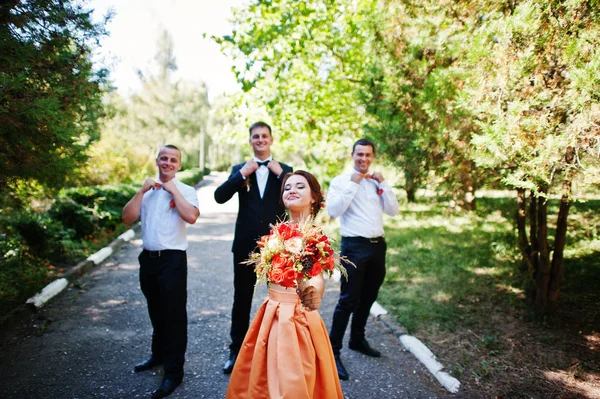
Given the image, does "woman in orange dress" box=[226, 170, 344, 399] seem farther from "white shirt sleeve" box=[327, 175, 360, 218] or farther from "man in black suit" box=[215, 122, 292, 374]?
"white shirt sleeve" box=[327, 175, 360, 218]

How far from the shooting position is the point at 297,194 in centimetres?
292

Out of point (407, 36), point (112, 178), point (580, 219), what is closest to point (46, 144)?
point (407, 36)

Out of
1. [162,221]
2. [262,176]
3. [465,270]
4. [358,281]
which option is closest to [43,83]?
[162,221]

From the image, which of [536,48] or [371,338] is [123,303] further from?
[536,48]

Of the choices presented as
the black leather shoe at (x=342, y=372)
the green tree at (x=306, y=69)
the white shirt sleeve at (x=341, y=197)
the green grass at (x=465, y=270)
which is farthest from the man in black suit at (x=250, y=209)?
the green tree at (x=306, y=69)

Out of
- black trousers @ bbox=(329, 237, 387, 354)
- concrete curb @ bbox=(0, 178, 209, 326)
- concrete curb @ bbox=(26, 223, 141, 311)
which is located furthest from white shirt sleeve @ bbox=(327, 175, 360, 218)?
concrete curb @ bbox=(26, 223, 141, 311)

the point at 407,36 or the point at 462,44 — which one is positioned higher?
the point at 407,36

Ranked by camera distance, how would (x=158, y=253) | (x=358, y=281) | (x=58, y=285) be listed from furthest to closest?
(x=58, y=285) < (x=358, y=281) < (x=158, y=253)

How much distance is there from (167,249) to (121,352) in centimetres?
162

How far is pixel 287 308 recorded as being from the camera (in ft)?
8.44

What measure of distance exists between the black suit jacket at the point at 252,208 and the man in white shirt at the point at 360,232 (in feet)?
2.08

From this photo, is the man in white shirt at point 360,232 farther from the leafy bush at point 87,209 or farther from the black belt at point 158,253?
the leafy bush at point 87,209

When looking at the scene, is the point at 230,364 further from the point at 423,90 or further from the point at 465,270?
the point at 465,270

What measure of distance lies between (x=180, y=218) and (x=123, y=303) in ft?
9.54
